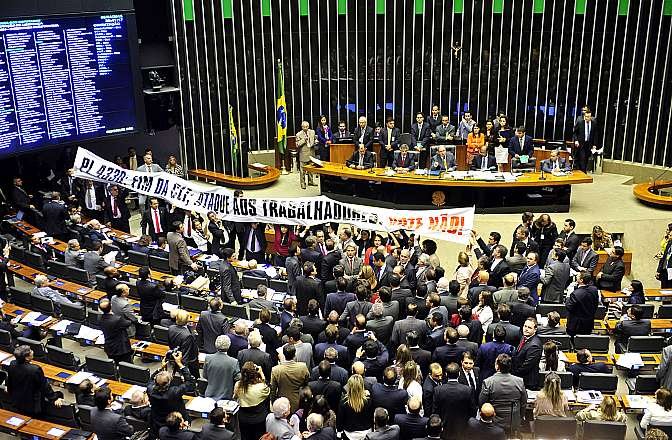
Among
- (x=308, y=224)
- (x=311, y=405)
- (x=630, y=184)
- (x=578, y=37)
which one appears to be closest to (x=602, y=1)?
(x=578, y=37)

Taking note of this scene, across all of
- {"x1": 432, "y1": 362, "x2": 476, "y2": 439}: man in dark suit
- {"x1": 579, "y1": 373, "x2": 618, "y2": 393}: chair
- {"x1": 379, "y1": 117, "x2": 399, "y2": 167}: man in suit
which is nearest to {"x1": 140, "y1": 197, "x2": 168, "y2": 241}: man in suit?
{"x1": 379, "y1": 117, "x2": 399, "y2": 167}: man in suit

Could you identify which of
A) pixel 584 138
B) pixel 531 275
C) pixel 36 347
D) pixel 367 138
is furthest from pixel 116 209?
pixel 584 138

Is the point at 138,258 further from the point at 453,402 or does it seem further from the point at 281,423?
the point at 453,402

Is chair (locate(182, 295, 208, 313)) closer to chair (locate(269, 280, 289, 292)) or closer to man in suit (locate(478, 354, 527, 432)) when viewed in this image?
chair (locate(269, 280, 289, 292))

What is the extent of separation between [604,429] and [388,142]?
10.9m

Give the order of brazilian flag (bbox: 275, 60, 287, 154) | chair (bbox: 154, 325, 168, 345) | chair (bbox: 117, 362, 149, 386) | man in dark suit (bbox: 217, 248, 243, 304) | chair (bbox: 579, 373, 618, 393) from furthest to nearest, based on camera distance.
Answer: brazilian flag (bbox: 275, 60, 287, 154) → man in dark suit (bbox: 217, 248, 243, 304) → chair (bbox: 154, 325, 168, 345) → chair (bbox: 117, 362, 149, 386) → chair (bbox: 579, 373, 618, 393)

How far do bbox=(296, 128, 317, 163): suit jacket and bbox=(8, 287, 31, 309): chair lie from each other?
8417 millimetres

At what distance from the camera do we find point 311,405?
7297 mm

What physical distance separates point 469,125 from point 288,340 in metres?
10.4

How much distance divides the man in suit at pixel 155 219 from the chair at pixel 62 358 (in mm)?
4827

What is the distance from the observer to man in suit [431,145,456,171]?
15797 mm

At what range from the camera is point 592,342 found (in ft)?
30.7

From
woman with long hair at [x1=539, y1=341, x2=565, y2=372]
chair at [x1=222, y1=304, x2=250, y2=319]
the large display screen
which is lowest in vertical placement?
chair at [x1=222, y1=304, x2=250, y2=319]

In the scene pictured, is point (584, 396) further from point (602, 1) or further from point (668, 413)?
point (602, 1)
